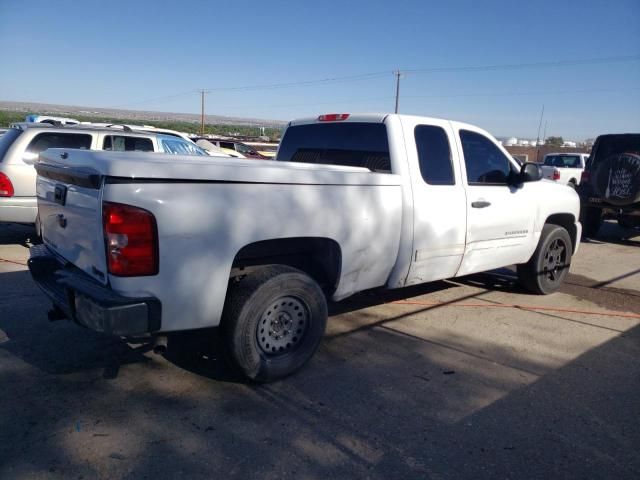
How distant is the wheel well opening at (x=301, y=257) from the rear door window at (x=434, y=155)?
1.15 meters

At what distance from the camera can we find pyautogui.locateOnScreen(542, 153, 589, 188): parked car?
17.4 m

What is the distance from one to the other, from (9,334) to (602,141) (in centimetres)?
1091

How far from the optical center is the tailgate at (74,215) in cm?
296

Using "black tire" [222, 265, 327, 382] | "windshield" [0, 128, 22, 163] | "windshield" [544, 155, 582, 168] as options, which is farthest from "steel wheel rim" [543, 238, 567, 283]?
"windshield" [544, 155, 582, 168]

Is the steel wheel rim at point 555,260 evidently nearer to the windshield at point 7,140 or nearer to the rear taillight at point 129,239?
the rear taillight at point 129,239

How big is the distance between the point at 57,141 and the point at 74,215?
5042 millimetres

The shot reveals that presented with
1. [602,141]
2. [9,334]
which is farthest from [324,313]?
[602,141]

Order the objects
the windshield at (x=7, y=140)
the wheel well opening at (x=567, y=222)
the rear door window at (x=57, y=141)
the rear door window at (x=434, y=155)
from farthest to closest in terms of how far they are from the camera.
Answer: the rear door window at (x=57, y=141), the windshield at (x=7, y=140), the wheel well opening at (x=567, y=222), the rear door window at (x=434, y=155)

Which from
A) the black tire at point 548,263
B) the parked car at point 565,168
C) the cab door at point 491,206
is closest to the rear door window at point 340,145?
the cab door at point 491,206

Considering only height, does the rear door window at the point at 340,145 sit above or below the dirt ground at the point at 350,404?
above

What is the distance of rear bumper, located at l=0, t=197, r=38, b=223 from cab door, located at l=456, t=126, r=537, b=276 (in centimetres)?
583

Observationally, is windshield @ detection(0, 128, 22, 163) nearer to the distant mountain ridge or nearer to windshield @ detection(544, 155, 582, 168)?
windshield @ detection(544, 155, 582, 168)

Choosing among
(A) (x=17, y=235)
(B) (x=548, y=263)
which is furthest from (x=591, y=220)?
(A) (x=17, y=235)

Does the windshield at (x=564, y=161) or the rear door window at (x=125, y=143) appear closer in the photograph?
the rear door window at (x=125, y=143)
